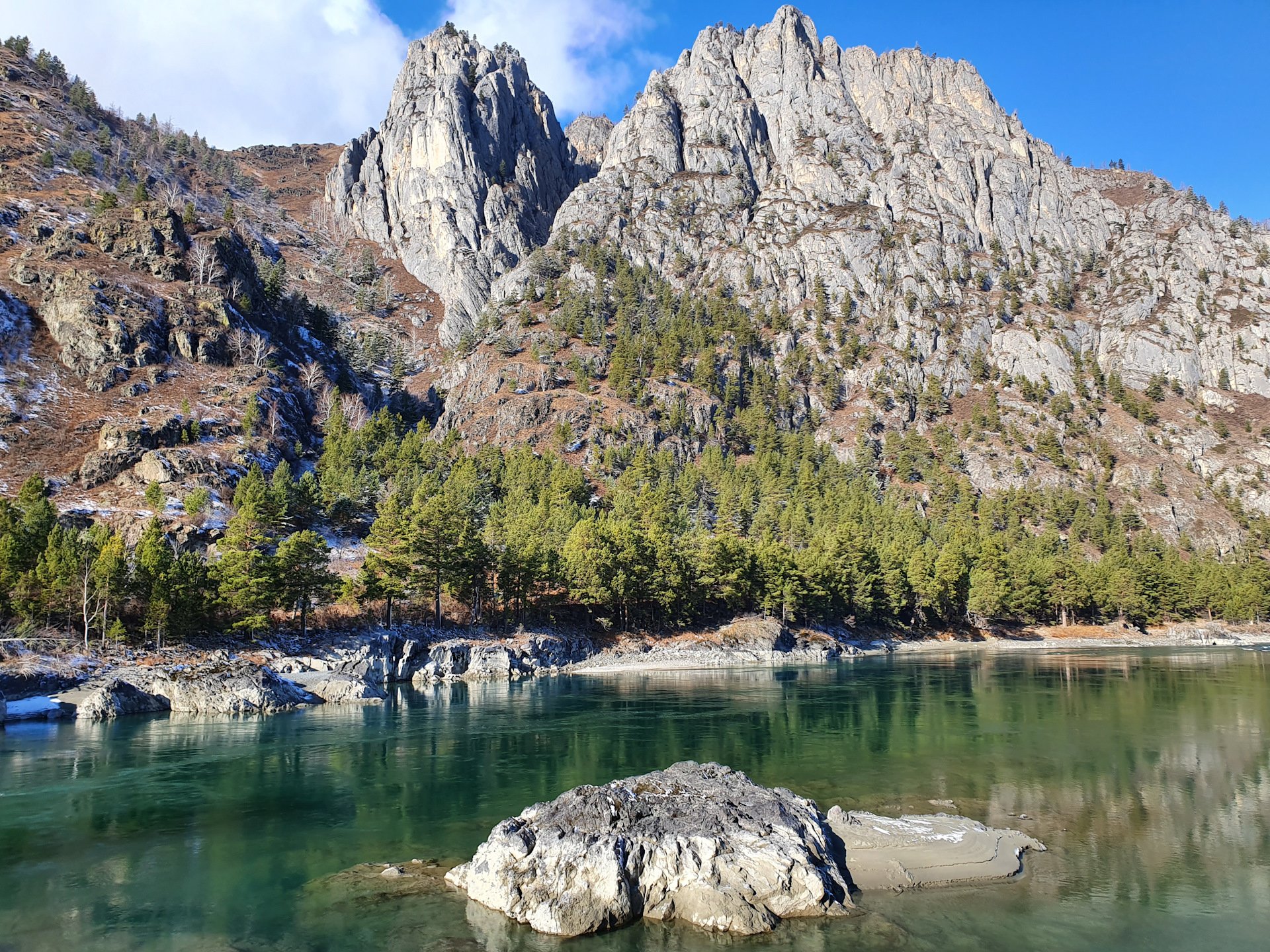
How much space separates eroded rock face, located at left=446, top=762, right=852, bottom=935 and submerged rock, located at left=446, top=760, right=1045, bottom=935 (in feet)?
0.10

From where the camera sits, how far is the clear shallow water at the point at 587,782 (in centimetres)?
1625

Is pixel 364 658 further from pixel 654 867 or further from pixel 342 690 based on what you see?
pixel 654 867

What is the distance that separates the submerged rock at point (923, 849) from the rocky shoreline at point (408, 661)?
4376cm

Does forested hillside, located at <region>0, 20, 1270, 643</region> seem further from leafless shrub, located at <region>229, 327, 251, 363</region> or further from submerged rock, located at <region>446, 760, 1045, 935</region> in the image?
submerged rock, located at <region>446, 760, 1045, 935</region>

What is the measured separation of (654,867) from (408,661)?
5771cm

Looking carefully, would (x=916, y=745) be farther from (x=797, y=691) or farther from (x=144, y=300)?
(x=144, y=300)

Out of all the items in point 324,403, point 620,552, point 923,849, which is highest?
point 324,403

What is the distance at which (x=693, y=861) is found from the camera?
57.2ft

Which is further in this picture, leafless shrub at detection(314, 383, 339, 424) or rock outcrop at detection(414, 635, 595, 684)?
leafless shrub at detection(314, 383, 339, 424)

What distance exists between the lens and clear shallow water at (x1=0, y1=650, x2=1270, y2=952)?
16250mm

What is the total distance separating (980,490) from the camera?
162 meters

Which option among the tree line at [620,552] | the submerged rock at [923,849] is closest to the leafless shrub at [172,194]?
the tree line at [620,552]

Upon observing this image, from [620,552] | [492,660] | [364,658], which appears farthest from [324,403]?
[364,658]

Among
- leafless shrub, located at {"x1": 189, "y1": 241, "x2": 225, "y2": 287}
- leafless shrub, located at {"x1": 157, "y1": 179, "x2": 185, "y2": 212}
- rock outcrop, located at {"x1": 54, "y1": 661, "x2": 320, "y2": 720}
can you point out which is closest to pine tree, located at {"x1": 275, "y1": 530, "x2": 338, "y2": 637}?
rock outcrop, located at {"x1": 54, "y1": 661, "x2": 320, "y2": 720}
